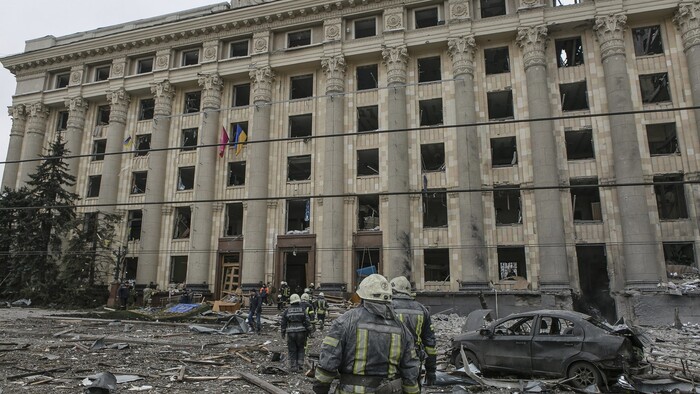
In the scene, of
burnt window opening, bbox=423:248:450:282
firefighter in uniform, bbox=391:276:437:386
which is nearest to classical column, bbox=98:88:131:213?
burnt window opening, bbox=423:248:450:282

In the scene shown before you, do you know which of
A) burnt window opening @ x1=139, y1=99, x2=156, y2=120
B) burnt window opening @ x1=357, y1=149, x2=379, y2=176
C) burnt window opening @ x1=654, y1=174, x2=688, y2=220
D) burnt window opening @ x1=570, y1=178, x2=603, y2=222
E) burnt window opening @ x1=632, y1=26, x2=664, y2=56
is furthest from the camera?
burnt window opening @ x1=139, y1=99, x2=156, y2=120

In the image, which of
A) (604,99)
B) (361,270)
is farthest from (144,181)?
(604,99)

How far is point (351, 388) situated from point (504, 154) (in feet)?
88.7

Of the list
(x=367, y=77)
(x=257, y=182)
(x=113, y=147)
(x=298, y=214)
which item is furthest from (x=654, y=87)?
(x=113, y=147)

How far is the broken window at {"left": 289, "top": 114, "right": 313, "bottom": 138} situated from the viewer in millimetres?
31078

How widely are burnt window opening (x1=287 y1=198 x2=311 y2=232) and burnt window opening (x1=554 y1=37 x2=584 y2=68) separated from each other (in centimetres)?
1749

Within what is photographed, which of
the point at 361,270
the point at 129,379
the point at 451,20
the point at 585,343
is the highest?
the point at 451,20

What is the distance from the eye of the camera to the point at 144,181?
112 feet

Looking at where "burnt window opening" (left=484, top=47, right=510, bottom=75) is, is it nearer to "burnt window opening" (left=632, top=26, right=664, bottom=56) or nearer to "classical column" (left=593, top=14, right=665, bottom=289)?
"classical column" (left=593, top=14, right=665, bottom=289)

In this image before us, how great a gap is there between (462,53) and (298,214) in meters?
14.8

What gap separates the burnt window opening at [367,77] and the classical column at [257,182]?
604cm

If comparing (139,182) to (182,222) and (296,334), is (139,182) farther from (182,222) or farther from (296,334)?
(296,334)

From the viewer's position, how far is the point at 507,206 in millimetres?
27844

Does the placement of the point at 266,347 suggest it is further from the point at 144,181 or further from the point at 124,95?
the point at 124,95
